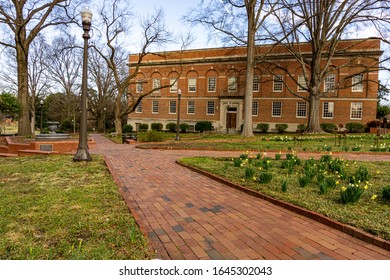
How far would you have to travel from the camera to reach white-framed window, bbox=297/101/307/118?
105 ft

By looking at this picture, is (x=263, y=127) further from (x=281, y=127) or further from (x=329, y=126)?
(x=329, y=126)

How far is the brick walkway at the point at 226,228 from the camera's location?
9.14 ft

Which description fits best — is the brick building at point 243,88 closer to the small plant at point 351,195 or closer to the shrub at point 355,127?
the shrub at point 355,127

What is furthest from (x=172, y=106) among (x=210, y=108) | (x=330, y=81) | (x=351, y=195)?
(x=351, y=195)

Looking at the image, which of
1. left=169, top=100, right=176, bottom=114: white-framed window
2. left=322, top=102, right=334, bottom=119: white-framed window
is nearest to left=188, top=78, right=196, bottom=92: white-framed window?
left=169, top=100, right=176, bottom=114: white-framed window

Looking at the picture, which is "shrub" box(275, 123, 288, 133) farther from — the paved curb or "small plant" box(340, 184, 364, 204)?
"small plant" box(340, 184, 364, 204)

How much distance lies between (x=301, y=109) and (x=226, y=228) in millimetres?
31743

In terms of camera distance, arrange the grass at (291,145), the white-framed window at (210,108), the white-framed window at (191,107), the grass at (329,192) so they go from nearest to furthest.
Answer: the grass at (329,192)
the grass at (291,145)
the white-framed window at (210,108)
the white-framed window at (191,107)

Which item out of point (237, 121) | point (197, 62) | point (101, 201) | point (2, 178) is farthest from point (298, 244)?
point (197, 62)

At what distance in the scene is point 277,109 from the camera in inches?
1315

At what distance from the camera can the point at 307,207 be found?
160 inches

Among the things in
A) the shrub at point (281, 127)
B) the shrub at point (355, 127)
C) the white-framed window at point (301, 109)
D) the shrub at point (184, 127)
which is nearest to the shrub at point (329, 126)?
the shrub at point (355, 127)

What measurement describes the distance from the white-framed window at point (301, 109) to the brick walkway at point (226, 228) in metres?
29.6

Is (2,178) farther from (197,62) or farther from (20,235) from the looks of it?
(197,62)
